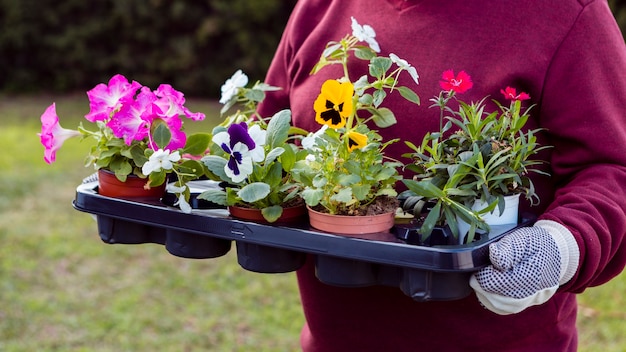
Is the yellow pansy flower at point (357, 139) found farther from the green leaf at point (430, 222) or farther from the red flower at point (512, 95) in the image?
the red flower at point (512, 95)

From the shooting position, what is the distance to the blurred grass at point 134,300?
134 inches

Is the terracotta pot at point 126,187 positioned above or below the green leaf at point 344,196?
below

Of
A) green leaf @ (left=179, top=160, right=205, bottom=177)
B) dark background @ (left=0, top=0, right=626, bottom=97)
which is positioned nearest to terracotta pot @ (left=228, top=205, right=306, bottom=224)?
green leaf @ (left=179, top=160, right=205, bottom=177)

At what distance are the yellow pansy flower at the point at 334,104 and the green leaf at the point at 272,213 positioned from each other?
0.52ft

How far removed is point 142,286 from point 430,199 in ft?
9.49

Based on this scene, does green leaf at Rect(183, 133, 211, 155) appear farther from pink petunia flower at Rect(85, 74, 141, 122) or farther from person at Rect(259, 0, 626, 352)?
person at Rect(259, 0, 626, 352)

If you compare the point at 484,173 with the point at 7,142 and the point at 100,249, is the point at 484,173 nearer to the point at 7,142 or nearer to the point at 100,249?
the point at 100,249

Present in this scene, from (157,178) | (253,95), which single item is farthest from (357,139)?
(253,95)

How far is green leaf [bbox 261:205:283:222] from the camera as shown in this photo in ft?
4.16

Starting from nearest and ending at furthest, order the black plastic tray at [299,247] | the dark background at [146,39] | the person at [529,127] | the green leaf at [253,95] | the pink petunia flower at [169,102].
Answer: the black plastic tray at [299,247]
the person at [529,127]
the pink petunia flower at [169,102]
the green leaf at [253,95]
the dark background at [146,39]

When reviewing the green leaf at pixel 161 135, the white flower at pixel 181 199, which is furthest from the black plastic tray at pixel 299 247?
the green leaf at pixel 161 135

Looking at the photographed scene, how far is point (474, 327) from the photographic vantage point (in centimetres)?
156

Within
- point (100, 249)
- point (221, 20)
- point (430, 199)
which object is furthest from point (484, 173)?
point (221, 20)

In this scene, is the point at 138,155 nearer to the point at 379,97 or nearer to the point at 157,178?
the point at 157,178
